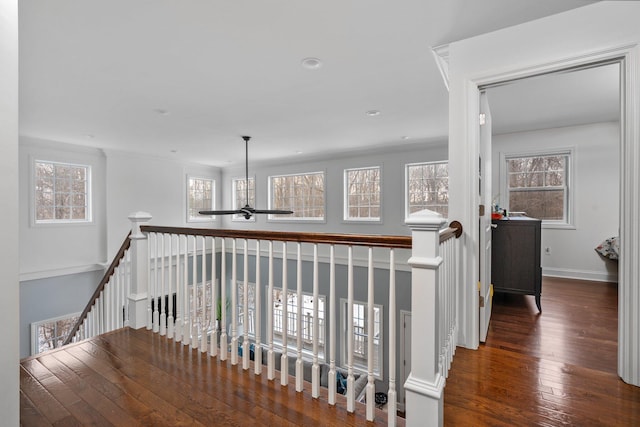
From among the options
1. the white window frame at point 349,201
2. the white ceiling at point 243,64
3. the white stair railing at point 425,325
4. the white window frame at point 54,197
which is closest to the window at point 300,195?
the white window frame at point 349,201

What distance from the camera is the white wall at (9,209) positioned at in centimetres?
106

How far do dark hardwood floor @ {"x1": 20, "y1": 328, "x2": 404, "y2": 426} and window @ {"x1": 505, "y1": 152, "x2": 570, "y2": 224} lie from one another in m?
4.79

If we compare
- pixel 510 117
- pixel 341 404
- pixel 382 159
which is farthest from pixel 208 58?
pixel 382 159

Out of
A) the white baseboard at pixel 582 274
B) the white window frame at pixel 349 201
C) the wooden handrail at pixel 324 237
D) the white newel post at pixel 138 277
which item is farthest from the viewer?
the white window frame at pixel 349 201

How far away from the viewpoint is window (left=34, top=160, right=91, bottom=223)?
5.80m

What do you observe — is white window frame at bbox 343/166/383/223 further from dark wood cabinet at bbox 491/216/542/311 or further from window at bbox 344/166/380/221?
dark wood cabinet at bbox 491/216/542/311

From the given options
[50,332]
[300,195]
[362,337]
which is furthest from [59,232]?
[362,337]

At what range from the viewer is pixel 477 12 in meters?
2.02

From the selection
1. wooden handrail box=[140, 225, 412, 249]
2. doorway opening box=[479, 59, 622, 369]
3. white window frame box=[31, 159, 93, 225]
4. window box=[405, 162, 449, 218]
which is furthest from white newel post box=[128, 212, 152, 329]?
window box=[405, 162, 449, 218]

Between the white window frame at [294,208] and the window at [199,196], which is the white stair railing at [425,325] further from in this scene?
the window at [199,196]

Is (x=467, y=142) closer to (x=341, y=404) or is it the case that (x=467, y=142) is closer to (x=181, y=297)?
(x=341, y=404)

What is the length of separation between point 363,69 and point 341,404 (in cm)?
268

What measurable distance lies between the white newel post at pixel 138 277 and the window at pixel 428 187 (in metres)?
4.92

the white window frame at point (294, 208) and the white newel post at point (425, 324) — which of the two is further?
the white window frame at point (294, 208)
